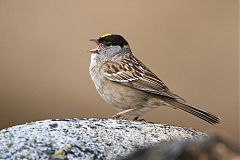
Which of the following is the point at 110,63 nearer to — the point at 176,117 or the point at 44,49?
the point at 176,117

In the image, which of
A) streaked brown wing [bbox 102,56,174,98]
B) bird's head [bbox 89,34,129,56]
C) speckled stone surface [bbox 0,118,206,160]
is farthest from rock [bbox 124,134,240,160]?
bird's head [bbox 89,34,129,56]

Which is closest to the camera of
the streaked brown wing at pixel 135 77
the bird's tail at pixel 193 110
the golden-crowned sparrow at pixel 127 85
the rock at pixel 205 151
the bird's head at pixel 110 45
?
the rock at pixel 205 151

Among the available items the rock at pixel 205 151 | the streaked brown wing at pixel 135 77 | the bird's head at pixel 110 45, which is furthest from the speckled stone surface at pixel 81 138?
the bird's head at pixel 110 45

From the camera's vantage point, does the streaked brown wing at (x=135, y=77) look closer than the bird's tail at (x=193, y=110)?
No

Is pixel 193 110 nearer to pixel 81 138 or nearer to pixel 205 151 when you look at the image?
pixel 81 138

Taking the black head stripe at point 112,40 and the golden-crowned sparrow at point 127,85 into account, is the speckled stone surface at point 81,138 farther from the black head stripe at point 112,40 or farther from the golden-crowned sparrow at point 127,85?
the black head stripe at point 112,40

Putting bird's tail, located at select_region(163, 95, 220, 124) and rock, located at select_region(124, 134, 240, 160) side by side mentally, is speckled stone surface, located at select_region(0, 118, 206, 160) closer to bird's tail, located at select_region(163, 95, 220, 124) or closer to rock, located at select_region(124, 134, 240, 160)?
rock, located at select_region(124, 134, 240, 160)
